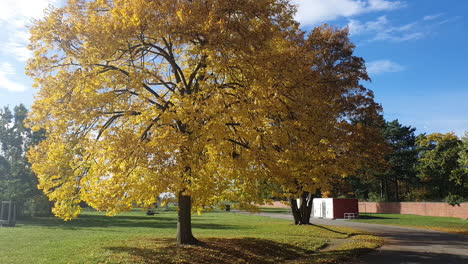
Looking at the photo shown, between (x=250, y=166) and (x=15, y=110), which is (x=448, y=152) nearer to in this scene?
(x=250, y=166)

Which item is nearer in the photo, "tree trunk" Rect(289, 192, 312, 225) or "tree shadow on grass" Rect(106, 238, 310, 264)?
"tree shadow on grass" Rect(106, 238, 310, 264)

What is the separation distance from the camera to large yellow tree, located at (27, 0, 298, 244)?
39.6 ft

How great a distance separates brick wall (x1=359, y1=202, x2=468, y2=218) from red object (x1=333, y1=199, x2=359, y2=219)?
1390 centimetres

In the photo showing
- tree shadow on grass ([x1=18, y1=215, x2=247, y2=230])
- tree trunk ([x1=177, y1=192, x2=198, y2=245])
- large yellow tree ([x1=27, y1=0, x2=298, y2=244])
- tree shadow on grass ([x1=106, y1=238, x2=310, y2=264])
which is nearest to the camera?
large yellow tree ([x1=27, y1=0, x2=298, y2=244])

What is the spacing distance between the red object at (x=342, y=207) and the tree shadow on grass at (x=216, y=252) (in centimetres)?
2977

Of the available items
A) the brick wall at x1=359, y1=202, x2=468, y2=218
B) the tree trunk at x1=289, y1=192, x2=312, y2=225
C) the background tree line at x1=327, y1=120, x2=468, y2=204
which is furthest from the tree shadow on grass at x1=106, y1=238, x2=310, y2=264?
the background tree line at x1=327, y1=120, x2=468, y2=204

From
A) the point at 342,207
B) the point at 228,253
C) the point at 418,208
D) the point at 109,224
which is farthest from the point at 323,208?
the point at 228,253

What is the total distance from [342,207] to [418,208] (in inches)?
705

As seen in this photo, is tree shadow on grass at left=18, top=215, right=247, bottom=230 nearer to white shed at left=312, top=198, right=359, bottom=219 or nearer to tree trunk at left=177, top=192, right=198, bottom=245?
tree trunk at left=177, top=192, right=198, bottom=245

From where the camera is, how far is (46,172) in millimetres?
13719

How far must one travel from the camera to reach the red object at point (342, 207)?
46.7 m

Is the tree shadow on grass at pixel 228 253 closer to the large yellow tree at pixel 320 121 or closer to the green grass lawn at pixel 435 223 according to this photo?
the large yellow tree at pixel 320 121

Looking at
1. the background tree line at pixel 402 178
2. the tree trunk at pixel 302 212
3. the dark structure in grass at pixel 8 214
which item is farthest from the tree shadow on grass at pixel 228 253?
the background tree line at pixel 402 178

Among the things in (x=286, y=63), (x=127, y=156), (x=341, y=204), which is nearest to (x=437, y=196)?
(x=341, y=204)
